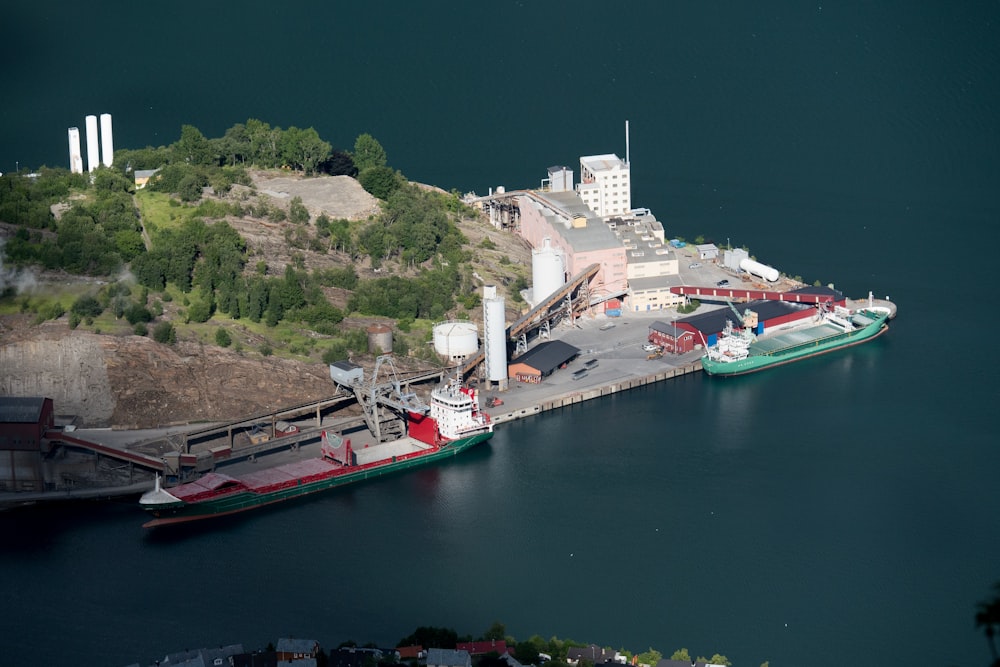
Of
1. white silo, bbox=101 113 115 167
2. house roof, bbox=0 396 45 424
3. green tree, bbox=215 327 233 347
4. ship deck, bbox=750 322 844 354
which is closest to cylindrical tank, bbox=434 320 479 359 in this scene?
green tree, bbox=215 327 233 347

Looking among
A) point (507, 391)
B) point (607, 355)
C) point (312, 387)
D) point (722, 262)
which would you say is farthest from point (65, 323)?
point (722, 262)

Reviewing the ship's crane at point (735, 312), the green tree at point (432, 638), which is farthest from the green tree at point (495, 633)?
the ship's crane at point (735, 312)

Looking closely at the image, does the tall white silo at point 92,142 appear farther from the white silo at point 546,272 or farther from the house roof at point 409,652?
the house roof at point 409,652

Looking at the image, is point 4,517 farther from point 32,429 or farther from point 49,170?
point 49,170

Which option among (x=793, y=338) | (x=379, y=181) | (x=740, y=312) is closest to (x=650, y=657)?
(x=793, y=338)

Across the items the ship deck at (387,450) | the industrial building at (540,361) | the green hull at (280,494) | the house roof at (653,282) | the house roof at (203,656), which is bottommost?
the house roof at (203,656)
